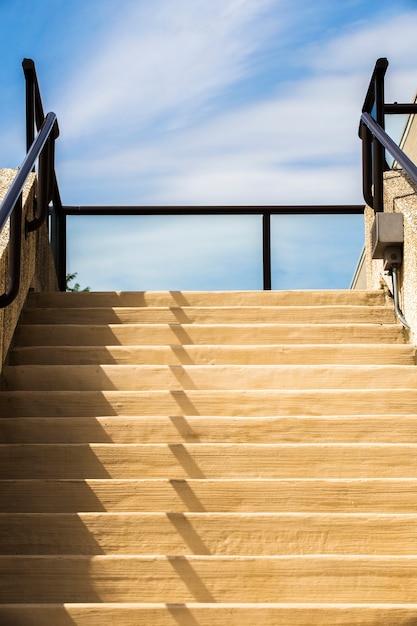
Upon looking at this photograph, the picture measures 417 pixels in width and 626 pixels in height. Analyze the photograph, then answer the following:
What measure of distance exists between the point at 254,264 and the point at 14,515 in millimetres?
4028

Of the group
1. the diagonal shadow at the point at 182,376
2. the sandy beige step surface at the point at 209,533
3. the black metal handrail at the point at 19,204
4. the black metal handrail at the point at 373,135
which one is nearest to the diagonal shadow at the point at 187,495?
the sandy beige step surface at the point at 209,533

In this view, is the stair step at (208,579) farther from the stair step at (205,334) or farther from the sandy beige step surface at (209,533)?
the stair step at (205,334)

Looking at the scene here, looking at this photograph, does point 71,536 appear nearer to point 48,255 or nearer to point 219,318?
point 219,318

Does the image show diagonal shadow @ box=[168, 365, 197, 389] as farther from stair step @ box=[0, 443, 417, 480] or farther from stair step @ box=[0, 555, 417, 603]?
stair step @ box=[0, 555, 417, 603]

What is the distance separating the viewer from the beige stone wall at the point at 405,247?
18.2ft

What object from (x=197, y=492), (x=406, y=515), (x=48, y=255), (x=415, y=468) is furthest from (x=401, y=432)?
(x=48, y=255)

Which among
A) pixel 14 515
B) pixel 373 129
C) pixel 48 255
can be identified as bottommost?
pixel 14 515

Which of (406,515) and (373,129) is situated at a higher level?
(373,129)

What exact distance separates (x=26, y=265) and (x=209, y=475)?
2108 millimetres

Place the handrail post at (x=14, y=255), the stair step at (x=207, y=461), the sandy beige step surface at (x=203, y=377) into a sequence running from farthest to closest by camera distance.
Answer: the sandy beige step surface at (x=203, y=377) → the handrail post at (x=14, y=255) → the stair step at (x=207, y=461)

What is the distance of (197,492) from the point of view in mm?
4250

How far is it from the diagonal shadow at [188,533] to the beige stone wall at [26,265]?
1395mm

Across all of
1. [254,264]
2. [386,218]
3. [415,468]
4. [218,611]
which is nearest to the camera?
[218,611]

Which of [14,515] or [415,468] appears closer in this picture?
[14,515]
